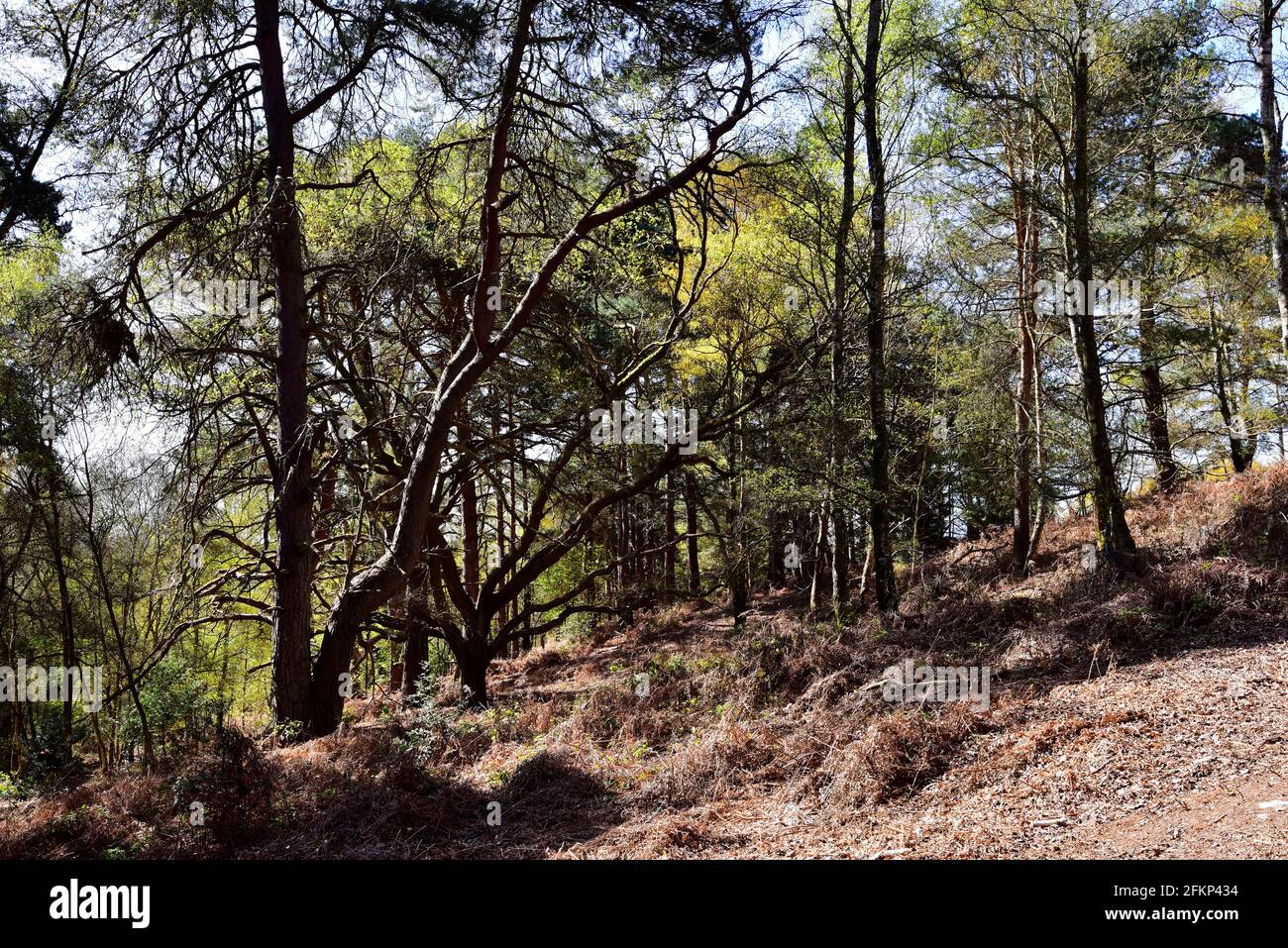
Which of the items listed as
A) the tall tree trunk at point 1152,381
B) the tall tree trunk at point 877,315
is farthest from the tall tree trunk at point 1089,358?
the tall tree trunk at point 1152,381

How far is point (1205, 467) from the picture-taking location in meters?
16.2

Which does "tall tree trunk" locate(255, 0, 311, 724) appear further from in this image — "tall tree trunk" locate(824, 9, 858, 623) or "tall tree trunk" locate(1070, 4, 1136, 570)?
"tall tree trunk" locate(1070, 4, 1136, 570)

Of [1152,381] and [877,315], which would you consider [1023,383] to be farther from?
[877,315]

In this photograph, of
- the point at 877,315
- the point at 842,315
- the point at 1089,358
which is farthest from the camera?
the point at 842,315

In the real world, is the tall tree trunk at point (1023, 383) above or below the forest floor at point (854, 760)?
above

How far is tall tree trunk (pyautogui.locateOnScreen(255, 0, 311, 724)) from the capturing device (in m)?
8.70

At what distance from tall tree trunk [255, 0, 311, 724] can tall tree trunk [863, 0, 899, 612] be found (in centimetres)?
691

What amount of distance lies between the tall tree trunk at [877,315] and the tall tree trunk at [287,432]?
691 centimetres

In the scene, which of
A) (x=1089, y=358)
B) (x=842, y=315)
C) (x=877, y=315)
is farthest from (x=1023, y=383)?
(x=877, y=315)

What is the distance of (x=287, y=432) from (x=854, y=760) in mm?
6926

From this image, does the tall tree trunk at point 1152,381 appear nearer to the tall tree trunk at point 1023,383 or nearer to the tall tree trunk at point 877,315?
the tall tree trunk at point 1023,383

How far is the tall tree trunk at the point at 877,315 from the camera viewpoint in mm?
10016

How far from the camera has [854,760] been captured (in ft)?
19.2
